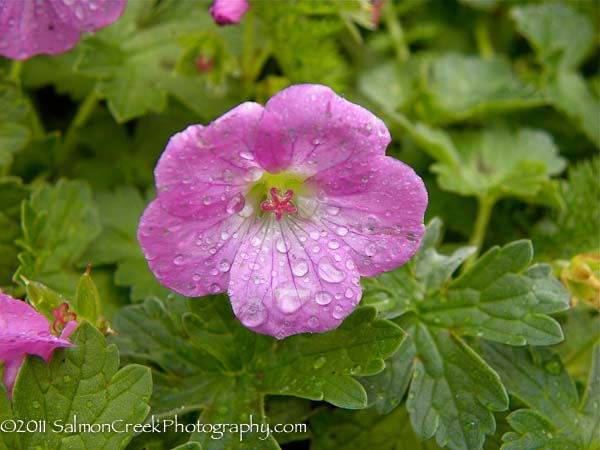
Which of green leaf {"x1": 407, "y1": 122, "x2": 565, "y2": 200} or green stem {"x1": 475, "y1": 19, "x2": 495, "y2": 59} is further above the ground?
green stem {"x1": 475, "y1": 19, "x2": 495, "y2": 59}

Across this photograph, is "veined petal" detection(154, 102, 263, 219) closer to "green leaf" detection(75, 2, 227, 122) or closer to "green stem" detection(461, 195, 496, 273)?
"green leaf" detection(75, 2, 227, 122)

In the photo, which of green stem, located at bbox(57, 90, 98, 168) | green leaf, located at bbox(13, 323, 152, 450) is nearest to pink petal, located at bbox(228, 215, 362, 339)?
green leaf, located at bbox(13, 323, 152, 450)

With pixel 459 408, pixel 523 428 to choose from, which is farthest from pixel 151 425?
pixel 523 428

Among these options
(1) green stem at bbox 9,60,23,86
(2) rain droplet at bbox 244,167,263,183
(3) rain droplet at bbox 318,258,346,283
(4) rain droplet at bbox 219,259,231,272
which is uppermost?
(2) rain droplet at bbox 244,167,263,183

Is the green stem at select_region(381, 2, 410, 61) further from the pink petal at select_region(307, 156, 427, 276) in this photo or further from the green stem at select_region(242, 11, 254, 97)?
the pink petal at select_region(307, 156, 427, 276)

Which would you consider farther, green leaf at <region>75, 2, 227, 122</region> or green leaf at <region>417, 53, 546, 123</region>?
green leaf at <region>417, 53, 546, 123</region>

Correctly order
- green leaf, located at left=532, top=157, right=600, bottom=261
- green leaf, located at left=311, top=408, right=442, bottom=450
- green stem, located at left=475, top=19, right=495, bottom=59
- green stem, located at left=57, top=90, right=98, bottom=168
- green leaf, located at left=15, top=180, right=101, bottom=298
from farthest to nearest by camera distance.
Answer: green stem, located at left=475, top=19, right=495, bottom=59 < green stem, located at left=57, top=90, right=98, bottom=168 < green leaf, located at left=532, top=157, right=600, bottom=261 < green leaf, located at left=15, top=180, right=101, bottom=298 < green leaf, located at left=311, top=408, right=442, bottom=450

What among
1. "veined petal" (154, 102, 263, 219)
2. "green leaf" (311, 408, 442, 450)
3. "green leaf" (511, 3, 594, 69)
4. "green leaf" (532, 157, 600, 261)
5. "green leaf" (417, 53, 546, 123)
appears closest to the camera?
"veined petal" (154, 102, 263, 219)

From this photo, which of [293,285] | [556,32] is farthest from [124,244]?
[556,32]

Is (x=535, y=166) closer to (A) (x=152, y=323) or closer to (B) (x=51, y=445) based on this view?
(A) (x=152, y=323)
